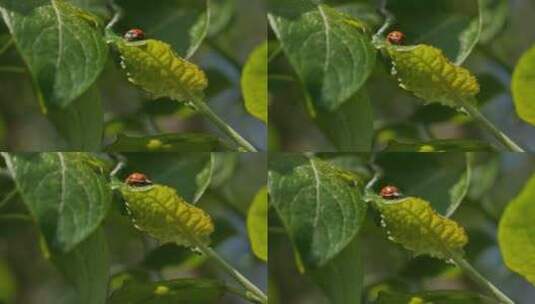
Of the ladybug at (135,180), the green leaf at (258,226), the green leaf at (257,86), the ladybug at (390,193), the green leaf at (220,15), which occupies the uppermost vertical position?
the green leaf at (220,15)

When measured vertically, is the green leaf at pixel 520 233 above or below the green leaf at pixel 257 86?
below

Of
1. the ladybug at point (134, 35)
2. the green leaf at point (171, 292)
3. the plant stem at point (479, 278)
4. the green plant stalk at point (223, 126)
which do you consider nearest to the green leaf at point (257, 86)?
the green plant stalk at point (223, 126)

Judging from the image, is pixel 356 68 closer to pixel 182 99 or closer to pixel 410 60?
pixel 410 60

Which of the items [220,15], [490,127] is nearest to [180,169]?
[220,15]

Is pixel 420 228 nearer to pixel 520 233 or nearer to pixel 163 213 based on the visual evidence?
pixel 520 233

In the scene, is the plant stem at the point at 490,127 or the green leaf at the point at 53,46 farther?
the plant stem at the point at 490,127

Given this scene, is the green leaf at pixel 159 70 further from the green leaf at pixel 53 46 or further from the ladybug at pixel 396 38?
the ladybug at pixel 396 38
